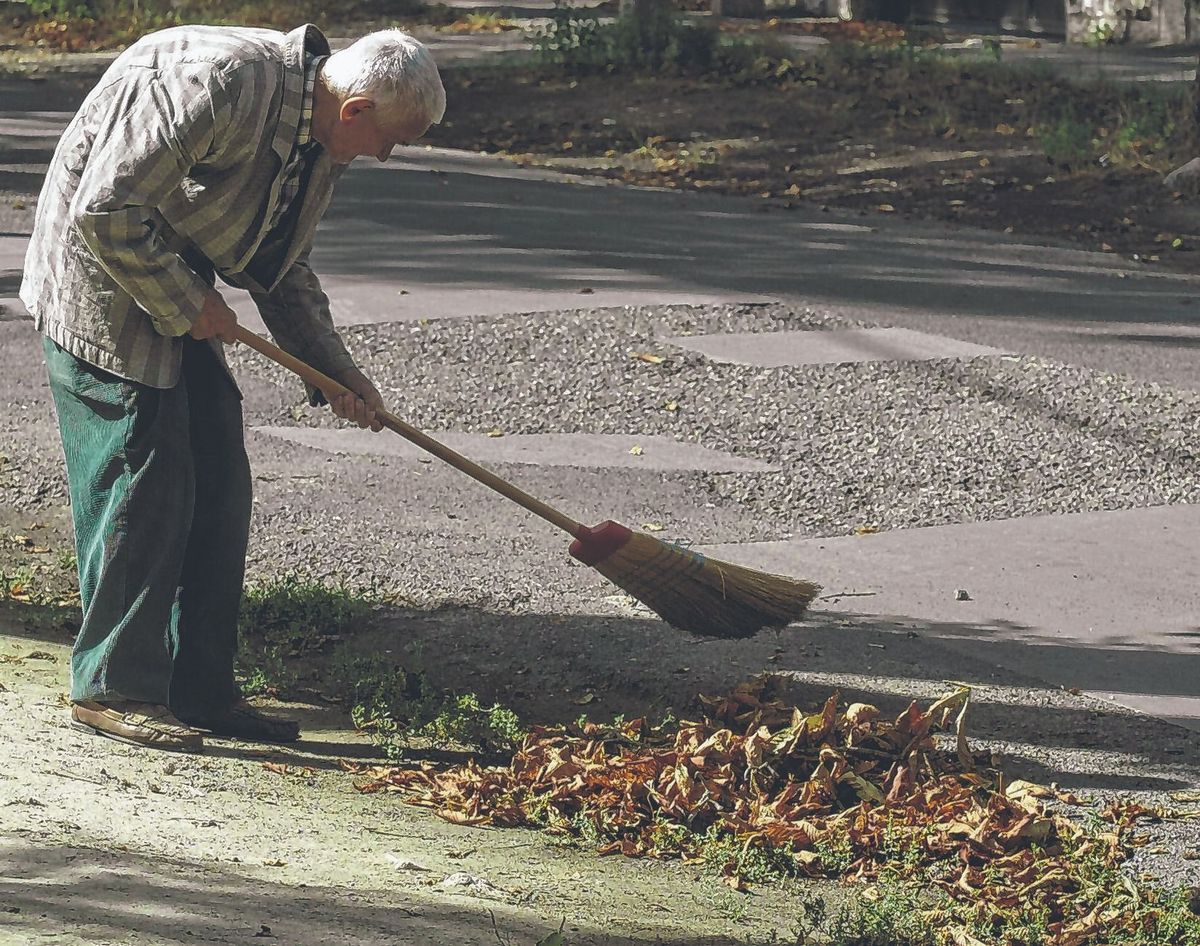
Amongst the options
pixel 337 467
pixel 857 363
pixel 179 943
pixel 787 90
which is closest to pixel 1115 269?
pixel 857 363

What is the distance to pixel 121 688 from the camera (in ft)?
15.1

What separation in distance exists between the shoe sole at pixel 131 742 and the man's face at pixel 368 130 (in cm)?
147

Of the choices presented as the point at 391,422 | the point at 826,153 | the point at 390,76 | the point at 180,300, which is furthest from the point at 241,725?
the point at 826,153

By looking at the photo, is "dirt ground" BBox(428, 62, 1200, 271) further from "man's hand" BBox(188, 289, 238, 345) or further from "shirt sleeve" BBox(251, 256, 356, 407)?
"man's hand" BBox(188, 289, 238, 345)

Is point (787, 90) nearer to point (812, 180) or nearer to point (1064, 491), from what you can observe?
point (812, 180)

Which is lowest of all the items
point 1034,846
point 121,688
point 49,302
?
point 1034,846

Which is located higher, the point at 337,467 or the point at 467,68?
the point at 467,68

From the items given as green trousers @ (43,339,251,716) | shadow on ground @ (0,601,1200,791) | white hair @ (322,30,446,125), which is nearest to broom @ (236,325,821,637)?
shadow on ground @ (0,601,1200,791)

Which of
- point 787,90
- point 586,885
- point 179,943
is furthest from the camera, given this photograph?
point 787,90

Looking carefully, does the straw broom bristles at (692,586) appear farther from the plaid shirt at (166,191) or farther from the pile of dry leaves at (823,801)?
the plaid shirt at (166,191)

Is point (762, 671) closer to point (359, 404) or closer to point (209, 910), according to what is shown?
point (359, 404)

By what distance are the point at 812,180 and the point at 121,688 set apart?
10532 mm

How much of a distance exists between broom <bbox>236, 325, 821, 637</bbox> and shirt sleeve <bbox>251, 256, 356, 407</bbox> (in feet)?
1.14

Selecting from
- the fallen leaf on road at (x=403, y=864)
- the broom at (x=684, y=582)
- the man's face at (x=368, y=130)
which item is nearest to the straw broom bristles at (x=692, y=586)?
the broom at (x=684, y=582)
